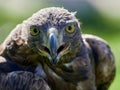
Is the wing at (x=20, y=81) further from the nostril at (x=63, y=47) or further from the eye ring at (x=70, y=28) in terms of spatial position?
the eye ring at (x=70, y=28)

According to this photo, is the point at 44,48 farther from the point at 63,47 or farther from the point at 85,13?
the point at 85,13

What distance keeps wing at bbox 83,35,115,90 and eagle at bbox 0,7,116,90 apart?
22cm

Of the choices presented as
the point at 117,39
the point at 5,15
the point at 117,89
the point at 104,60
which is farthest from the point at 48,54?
the point at 5,15

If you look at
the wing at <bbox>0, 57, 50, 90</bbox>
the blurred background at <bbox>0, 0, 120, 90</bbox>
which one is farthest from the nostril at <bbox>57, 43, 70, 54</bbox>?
the blurred background at <bbox>0, 0, 120, 90</bbox>

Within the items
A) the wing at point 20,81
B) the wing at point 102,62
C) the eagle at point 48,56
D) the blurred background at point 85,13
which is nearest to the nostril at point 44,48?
the eagle at point 48,56

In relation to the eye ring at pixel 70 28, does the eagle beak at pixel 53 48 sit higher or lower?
lower

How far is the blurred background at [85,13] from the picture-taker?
19.3 m

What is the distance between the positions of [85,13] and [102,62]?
9501 millimetres

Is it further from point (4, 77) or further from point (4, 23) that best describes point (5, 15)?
point (4, 77)

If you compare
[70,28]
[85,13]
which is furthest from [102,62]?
[85,13]

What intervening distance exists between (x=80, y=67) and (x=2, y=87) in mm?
1038

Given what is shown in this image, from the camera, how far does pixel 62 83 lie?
9.77 metres

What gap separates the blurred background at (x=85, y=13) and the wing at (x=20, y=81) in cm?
868

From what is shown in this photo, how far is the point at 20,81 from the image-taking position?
31.0 ft
